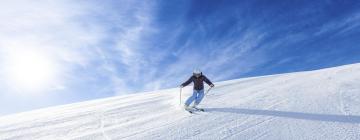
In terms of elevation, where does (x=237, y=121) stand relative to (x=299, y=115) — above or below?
below

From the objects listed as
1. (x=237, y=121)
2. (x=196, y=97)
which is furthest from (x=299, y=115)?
(x=196, y=97)

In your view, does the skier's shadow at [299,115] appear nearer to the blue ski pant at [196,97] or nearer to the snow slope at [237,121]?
the snow slope at [237,121]

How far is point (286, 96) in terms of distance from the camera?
1399 centimetres

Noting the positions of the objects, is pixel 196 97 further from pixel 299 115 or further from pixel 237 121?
pixel 299 115

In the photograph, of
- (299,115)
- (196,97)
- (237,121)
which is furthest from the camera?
(196,97)

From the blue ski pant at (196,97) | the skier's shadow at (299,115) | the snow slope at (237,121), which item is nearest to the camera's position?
the snow slope at (237,121)

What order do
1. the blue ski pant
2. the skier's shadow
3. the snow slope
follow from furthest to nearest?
the blue ski pant, the skier's shadow, the snow slope

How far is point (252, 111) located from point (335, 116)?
263 cm

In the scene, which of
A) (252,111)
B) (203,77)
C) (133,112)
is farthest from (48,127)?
(252,111)

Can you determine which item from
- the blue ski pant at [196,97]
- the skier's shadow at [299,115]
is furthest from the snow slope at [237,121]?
the blue ski pant at [196,97]

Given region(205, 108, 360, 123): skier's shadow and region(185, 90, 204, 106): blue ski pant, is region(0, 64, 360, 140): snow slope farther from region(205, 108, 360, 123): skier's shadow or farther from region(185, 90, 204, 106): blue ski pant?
region(185, 90, 204, 106): blue ski pant

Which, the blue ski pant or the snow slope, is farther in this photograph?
the blue ski pant

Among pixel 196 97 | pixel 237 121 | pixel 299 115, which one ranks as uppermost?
pixel 196 97

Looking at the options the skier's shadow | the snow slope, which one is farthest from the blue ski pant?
the skier's shadow
